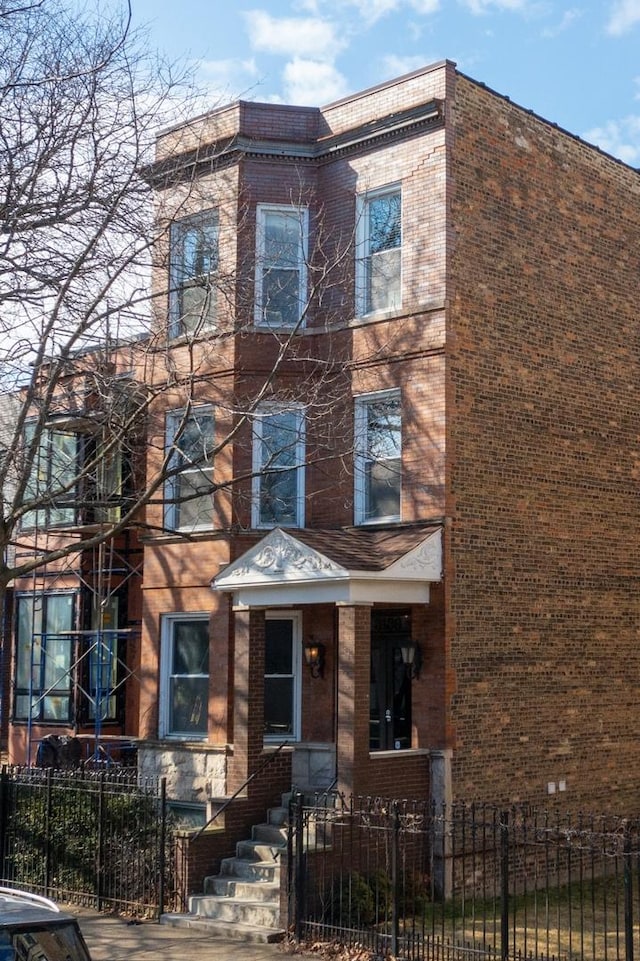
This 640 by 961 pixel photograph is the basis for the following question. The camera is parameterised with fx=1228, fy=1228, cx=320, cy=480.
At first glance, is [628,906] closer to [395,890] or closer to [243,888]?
[395,890]

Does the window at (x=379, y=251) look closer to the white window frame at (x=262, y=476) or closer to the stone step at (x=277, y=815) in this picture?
the white window frame at (x=262, y=476)

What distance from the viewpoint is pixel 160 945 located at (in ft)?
42.1

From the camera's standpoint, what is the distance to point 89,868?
1495cm

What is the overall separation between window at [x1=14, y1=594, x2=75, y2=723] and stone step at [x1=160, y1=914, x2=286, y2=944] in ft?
32.3

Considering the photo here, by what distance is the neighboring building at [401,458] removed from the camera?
15.9 meters

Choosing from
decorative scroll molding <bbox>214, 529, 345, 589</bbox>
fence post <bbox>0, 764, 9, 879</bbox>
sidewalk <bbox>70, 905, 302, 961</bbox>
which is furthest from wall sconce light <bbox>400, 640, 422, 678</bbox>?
fence post <bbox>0, 764, 9, 879</bbox>

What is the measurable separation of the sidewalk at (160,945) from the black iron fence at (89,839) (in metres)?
0.55

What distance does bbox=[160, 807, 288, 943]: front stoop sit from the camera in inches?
527

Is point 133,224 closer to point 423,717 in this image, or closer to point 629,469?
point 423,717

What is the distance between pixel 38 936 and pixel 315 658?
Result: 413 inches

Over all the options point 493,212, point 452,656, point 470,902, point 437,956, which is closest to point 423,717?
point 452,656

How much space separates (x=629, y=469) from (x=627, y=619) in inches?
91.2

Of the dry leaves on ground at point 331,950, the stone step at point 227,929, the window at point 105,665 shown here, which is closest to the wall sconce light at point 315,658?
the stone step at point 227,929

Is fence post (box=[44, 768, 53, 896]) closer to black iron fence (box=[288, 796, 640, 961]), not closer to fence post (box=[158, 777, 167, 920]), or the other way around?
fence post (box=[158, 777, 167, 920])
